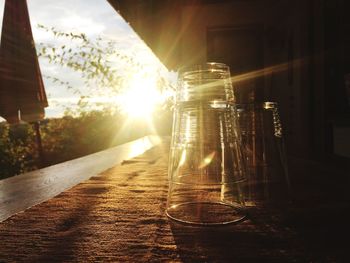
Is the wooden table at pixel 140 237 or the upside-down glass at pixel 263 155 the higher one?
the upside-down glass at pixel 263 155

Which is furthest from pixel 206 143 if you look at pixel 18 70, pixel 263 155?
pixel 18 70

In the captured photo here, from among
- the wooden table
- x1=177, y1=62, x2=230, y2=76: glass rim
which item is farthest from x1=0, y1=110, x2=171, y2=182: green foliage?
x1=177, y1=62, x2=230, y2=76: glass rim

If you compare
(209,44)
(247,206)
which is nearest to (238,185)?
(247,206)

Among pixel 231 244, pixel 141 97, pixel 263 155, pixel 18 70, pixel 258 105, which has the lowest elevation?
pixel 231 244

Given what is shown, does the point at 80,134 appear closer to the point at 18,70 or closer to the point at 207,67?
the point at 18,70

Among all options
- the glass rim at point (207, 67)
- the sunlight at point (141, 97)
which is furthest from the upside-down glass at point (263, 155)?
the sunlight at point (141, 97)

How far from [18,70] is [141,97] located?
2400 mm

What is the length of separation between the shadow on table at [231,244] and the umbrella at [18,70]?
129 inches

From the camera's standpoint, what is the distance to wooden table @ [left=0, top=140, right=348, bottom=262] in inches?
19.1

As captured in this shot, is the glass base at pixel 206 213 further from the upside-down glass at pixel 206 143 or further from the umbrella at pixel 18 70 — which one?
the umbrella at pixel 18 70

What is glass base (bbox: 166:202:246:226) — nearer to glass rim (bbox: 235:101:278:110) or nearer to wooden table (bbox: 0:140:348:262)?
wooden table (bbox: 0:140:348:262)

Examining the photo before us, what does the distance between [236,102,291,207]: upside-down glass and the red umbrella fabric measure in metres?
3.18

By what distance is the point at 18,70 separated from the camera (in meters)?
3.50

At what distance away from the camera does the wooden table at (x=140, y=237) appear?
1.59 feet
